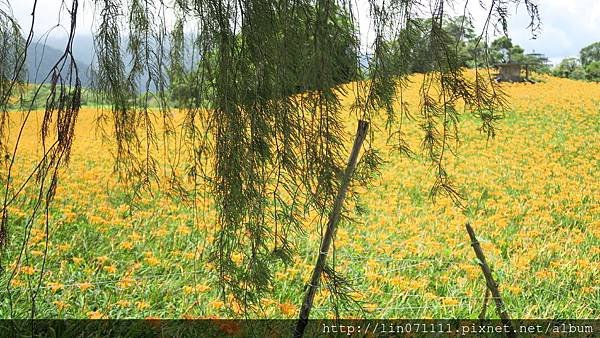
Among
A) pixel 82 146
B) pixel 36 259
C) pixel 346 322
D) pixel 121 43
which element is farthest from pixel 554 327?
pixel 82 146

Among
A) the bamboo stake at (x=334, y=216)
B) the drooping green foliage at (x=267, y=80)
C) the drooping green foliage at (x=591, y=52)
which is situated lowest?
the bamboo stake at (x=334, y=216)

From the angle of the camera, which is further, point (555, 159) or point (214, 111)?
point (555, 159)

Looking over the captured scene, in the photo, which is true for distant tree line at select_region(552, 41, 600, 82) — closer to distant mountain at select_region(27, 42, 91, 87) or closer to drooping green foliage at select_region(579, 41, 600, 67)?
drooping green foliage at select_region(579, 41, 600, 67)

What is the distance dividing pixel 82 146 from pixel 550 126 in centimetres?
582

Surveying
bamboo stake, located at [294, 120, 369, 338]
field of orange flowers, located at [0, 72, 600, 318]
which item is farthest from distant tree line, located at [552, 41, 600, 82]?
bamboo stake, located at [294, 120, 369, 338]

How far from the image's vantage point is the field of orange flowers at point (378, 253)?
223 cm

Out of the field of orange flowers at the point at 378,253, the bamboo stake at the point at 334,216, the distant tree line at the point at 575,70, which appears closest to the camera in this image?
the bamboo stake at the point at 334,216

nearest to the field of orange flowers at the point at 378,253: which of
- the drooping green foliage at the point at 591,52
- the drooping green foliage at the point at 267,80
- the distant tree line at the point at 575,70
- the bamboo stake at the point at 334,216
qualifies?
the bamboo stake at the point at 334,216

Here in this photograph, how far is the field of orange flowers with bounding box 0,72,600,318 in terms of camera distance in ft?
7.32

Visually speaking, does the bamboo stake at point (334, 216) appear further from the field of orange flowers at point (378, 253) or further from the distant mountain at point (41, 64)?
the distant mountain at point (41, 64)

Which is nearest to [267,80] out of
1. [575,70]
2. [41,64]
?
[41,64]

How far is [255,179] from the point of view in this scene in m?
1.13

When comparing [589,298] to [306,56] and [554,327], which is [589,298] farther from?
[306,56]

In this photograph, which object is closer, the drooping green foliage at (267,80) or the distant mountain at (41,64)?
the drooping green foliage at (267,80)
